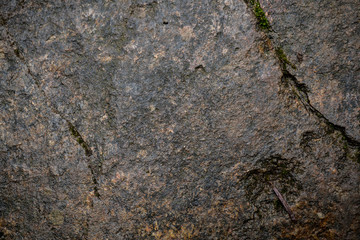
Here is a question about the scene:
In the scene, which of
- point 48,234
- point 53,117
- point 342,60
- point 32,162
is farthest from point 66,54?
point 342,60

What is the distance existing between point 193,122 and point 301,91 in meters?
0.61

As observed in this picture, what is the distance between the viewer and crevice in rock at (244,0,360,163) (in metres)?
1.30

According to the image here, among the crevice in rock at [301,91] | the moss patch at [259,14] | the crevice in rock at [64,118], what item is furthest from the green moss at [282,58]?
the crevice in rock at [64,118]

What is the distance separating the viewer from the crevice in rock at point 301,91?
4.27 ft

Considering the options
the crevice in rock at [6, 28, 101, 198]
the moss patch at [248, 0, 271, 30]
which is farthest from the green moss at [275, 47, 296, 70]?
the crevice in rock at [6, 28, 101, 198]

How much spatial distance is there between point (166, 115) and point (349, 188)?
103 cm

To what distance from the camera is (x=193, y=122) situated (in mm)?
1319

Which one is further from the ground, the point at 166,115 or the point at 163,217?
the point at 166,115

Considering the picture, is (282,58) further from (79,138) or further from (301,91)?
(79,138)

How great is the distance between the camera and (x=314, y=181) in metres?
1.30

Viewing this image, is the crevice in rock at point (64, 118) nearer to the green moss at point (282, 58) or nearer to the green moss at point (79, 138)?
the green moss at point (79, 138)

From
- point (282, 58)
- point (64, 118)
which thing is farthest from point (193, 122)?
point (64, 118)

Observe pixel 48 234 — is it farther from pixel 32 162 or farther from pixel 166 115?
pixel 166 115

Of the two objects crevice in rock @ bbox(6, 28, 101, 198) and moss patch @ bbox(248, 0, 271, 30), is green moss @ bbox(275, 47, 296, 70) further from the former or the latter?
crevice in rock @ bbox(6, 28, 101, 198)
